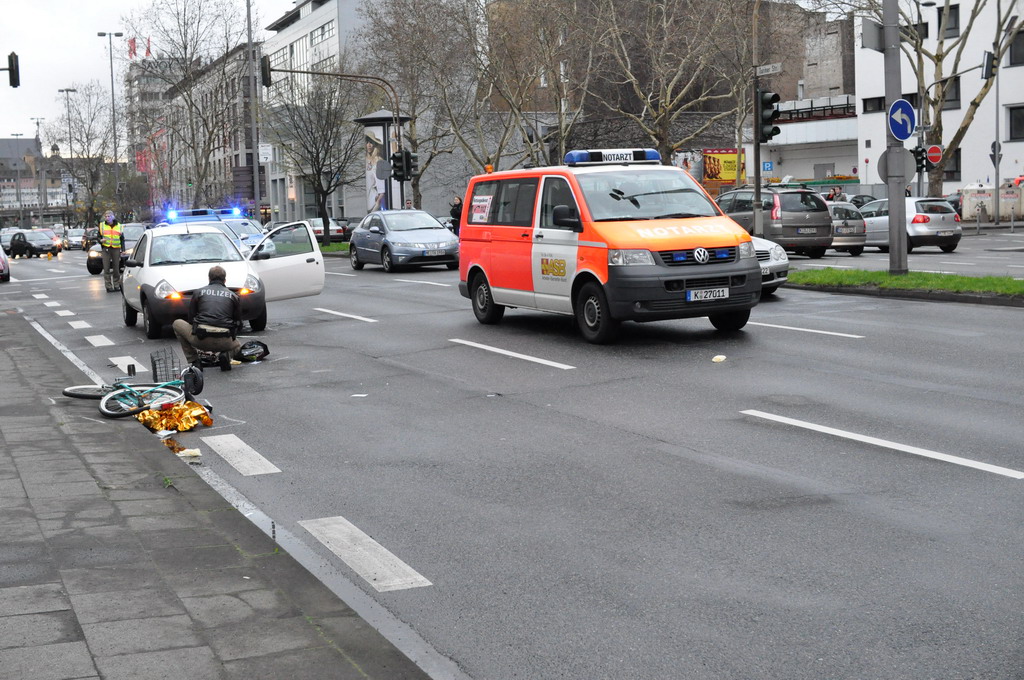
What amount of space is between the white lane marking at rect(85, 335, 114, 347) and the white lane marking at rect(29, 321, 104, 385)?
1.36 feet

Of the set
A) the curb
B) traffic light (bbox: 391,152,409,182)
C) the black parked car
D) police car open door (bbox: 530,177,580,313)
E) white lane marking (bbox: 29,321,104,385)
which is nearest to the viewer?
white lane marking (bbox: 29,321,104,385)

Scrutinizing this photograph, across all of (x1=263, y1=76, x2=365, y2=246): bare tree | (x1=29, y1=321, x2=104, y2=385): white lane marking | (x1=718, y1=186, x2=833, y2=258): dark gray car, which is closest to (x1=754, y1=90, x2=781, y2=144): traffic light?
(x1=718, y1=186, x2=833, y2=258): dark gray car

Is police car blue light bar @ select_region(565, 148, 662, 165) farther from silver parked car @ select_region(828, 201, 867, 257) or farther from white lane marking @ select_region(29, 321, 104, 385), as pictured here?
silver parked car @ select_region(828, 201, 867, 257)

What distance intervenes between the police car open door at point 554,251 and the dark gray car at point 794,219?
631 inches

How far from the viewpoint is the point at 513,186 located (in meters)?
15.3

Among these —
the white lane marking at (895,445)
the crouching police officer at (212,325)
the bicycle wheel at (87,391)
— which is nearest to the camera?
the white lane marking at (895,445)

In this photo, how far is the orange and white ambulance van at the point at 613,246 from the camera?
13234mm

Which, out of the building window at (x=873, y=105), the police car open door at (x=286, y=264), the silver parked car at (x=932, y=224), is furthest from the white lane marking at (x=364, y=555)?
the building window at (x=873, y=105)

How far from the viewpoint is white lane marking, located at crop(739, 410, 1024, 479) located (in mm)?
7055

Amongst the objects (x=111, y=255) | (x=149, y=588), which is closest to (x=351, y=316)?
(x=111, y=255)

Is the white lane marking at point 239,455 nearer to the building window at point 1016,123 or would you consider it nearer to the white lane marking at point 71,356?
the white lane marking at point 71,356

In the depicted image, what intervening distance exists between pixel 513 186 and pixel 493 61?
33680mm

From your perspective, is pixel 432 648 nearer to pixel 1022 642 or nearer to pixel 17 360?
pixel 1022 642

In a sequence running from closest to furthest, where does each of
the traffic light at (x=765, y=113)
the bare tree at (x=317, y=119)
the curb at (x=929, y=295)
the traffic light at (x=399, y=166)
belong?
the curb at (x=929, y=295)
the traffic light at (x=765, y=113)
the traffic light at (x=399, y=166)
the bare tree at (x=317, y=119)
